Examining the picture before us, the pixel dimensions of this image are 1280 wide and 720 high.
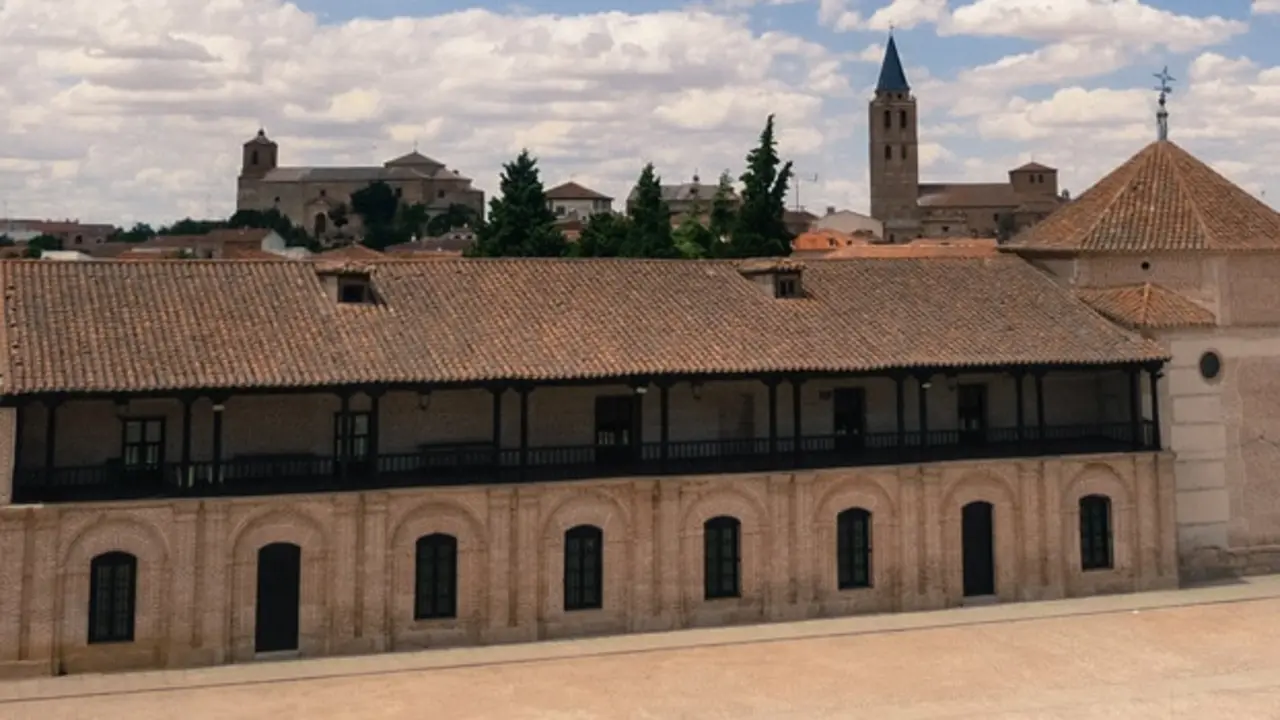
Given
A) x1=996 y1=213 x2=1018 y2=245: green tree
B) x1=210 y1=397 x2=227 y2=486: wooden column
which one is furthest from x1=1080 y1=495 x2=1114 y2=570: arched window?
x1=996 y1=213 x2=1018 y2=245: green tree

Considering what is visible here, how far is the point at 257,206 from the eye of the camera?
521 feet

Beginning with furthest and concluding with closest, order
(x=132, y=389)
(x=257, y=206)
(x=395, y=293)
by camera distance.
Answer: (x=257, y=206), (x=395, y=293), (x=132, y=389)

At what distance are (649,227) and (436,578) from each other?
3196cm

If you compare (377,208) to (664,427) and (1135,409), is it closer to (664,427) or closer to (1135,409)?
(664,427)

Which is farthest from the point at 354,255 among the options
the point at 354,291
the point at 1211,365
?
the point at 1211,365

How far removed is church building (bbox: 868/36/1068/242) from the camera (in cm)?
13162

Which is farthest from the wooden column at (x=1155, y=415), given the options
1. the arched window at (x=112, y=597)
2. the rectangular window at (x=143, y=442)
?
the arched window at (x=112, y=597)

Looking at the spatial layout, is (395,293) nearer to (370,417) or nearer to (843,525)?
(370,417)

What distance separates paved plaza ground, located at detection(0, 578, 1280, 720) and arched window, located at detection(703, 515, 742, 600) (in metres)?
1.02

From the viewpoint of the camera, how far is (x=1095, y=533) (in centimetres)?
2834

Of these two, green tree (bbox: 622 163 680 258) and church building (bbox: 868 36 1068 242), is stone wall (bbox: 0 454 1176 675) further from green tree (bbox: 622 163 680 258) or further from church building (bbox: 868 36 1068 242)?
church building (bbox: 868 36 1068 242)

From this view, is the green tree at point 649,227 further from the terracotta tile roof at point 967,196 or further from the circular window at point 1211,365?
the terracotta tile roof at point 967,196

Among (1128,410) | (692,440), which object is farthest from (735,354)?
(1128,410)

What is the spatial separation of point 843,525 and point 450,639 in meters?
8.94
